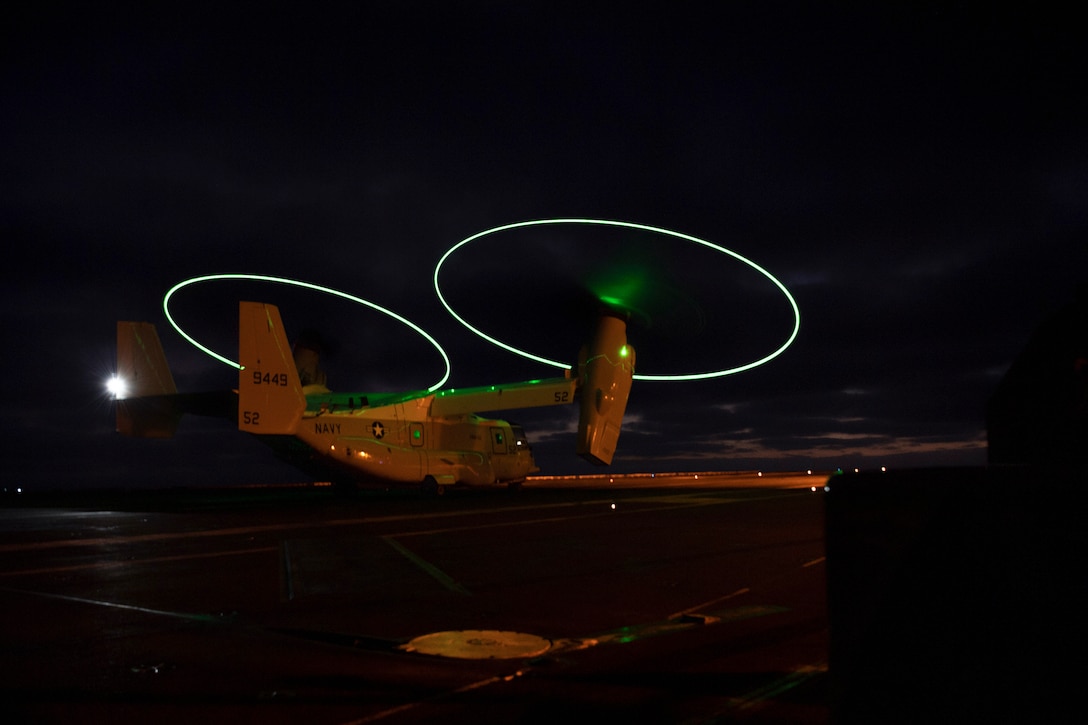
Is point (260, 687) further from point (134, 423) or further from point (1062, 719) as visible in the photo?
point (134, 423)

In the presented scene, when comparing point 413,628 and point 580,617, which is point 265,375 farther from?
point 580,617

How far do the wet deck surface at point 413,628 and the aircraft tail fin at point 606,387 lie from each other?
13.9m

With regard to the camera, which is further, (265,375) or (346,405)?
(346,405)

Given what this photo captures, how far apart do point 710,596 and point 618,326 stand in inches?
885

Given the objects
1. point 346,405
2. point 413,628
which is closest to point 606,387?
point 346,405

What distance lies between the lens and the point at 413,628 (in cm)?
825

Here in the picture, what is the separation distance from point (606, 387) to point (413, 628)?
79.9ft

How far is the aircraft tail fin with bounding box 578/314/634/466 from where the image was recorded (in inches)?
1256

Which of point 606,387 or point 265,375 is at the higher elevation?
point 265,375

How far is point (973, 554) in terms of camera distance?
8.30ft

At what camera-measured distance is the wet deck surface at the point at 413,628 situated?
5.59 m

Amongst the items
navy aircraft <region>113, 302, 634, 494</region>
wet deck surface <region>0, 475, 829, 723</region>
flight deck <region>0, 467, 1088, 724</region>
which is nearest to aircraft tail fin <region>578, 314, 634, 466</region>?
navy aircraft <region>113, 302, 634, 494</region>

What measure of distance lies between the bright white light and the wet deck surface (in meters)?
15.4

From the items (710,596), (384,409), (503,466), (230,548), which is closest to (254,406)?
(384,409)
